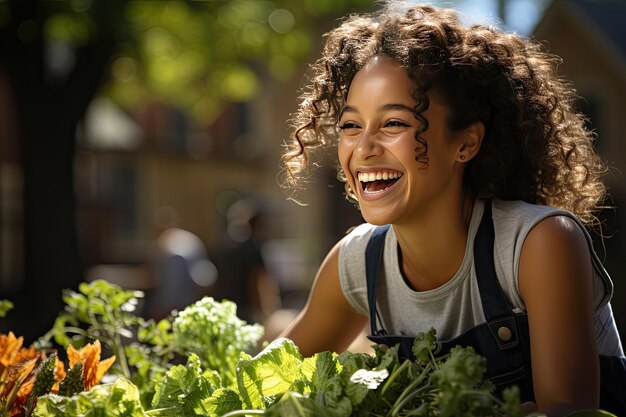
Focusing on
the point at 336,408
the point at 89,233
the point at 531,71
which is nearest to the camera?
the point at 336,408

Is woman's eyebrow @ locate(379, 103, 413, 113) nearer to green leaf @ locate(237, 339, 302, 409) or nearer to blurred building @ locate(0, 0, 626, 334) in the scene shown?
green leaf @ locate(237, 339, 302, 409)

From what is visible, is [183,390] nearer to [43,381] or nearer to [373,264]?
[43,381]

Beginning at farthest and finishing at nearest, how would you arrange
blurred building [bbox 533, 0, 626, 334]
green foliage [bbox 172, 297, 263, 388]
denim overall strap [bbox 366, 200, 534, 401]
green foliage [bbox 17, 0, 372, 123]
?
blurred building [bbox 533, 0, 626, 334] → green foliage [bbox 17, 0, 372, 123] → green foliage [bbox 172, 297, 263, 388] → denim overall strap [bbox 366, 200, 534, 401]

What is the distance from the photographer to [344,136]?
6.77 feet

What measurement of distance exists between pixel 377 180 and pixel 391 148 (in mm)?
95

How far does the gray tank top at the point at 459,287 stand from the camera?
191 cm

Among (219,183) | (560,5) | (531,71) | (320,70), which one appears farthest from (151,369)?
Result: (219,183)

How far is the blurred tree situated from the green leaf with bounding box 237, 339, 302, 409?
8.98 m

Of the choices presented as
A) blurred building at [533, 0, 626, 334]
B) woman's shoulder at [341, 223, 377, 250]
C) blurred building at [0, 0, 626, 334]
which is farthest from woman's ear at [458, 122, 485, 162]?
blurred building at [533, 0, 626, 334]

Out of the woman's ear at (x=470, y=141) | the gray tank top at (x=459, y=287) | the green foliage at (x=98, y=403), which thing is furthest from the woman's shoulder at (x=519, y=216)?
the green foliage at (x=98, y=403)

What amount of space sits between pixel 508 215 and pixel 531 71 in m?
0.40

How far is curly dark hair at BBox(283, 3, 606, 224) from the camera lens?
202 cm

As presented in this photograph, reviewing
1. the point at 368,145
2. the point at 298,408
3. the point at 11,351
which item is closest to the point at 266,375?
the point at 298,408

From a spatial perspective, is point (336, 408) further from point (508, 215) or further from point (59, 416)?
point (508, 215)
